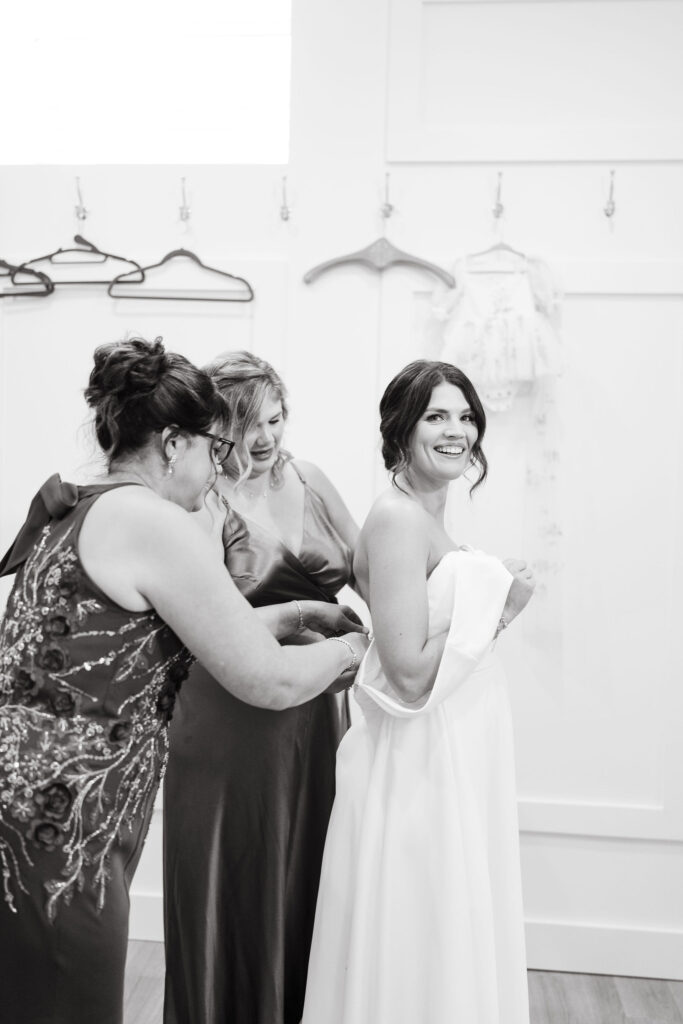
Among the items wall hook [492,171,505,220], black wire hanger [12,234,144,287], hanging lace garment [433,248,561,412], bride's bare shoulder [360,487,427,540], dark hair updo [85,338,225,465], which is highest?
wall hook [492,171,505,220]

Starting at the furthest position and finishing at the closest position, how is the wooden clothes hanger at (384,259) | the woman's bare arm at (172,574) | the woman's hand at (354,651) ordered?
the wooden clothes hanger at (384,259) → the woman's hand at (354,651) → the woman's bare arm at (172,574)

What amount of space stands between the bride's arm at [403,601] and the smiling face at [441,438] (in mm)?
158

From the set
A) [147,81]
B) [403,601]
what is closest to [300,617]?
[403,601]

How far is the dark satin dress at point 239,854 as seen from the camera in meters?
1.97

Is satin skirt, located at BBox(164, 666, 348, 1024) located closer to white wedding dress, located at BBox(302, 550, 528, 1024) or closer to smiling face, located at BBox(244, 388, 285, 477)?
white wedding dress, located at BBox(302, 550, 528, 1024)

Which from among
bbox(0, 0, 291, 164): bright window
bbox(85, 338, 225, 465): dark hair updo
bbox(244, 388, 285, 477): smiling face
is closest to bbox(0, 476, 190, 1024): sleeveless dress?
bbox(85, 338, 225, 465): dark hair updo

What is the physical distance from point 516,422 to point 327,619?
1.11 m

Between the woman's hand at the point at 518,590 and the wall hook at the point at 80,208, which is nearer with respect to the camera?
the woman's hand at the point at 518,590

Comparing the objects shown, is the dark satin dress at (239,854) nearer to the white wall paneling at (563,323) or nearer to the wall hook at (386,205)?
the white wall paneling at (563,323)

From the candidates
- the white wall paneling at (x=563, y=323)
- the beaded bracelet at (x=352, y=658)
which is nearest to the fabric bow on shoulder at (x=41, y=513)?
the beaded bracelet at (x=352, y=658)

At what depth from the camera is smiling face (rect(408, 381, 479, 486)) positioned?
73.8 inches

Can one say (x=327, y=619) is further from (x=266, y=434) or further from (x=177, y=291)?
(x=177, y=291)

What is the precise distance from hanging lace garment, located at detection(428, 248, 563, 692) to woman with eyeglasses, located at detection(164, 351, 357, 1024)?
86cm

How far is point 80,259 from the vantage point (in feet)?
9.80
